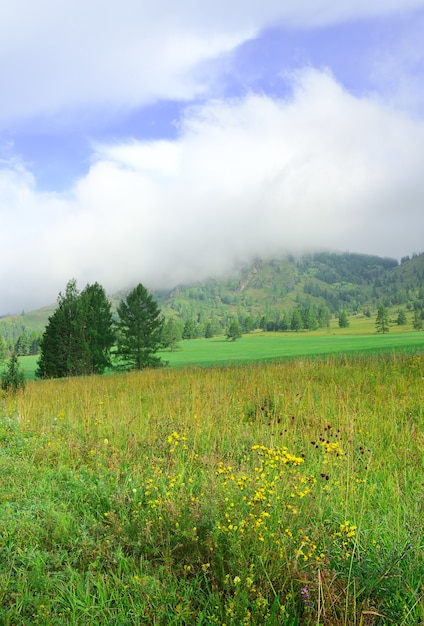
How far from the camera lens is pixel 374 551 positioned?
2742 mm

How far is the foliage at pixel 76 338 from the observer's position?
35062 millimetres

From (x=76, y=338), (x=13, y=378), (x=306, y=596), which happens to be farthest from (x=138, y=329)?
(x=306, y=596)

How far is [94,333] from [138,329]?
4.38m

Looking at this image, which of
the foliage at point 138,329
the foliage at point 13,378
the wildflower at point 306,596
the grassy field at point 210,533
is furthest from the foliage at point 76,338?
the wildflower at point 306,596

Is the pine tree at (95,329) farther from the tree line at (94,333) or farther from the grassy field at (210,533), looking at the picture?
the grassy field at (210,533)

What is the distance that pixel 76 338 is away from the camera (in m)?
35.2

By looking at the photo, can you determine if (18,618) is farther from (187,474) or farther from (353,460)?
(353,460)

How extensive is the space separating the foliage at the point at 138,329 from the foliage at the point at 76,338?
144cm

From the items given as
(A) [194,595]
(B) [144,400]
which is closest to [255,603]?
(A) [194,595]

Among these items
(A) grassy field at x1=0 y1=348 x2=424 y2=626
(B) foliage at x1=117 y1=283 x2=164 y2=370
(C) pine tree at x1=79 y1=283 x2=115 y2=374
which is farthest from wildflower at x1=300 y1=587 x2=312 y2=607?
(B) foliage at x1=117 y1=283 x2=164 y2=370

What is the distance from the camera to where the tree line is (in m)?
35.2

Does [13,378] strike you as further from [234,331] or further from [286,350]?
[234,331]

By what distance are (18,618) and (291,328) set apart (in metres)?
124

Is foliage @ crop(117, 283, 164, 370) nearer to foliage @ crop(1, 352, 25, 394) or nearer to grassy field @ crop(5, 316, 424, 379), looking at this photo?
grassy field @ crop(5, 316, 424, 379)
